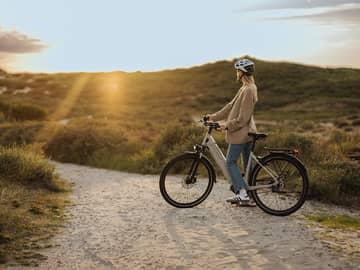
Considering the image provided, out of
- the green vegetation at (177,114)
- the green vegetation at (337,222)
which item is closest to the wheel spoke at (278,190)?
the green vegetation at (337,222)

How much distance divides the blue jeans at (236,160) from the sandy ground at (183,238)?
18.3 inches

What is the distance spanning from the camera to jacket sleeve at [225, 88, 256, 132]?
764cm

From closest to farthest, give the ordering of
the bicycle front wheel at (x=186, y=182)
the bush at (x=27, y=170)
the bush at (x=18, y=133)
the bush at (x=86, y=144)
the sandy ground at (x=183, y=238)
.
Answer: the sandy ground at (x=183, y=238) < the bicycle front wheel at (x=186, y=182) < the bush at (x=27, y=170) < the bush at (x=86, y=144) < the bush at (x=18, y=133)

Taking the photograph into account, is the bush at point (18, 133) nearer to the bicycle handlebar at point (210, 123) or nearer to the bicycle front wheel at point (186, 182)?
the bicycle front wheel at point (186, 182)

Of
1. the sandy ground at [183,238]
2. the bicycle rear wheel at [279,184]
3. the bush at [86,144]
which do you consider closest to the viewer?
the sandy ground at [183,238]

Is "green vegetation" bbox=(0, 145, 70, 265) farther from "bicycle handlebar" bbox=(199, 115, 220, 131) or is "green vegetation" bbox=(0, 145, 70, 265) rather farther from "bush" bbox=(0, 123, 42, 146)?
"bush" bbox=(0, 123, 42, 146)

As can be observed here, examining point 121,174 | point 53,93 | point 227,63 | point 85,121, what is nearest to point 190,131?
point 121,174

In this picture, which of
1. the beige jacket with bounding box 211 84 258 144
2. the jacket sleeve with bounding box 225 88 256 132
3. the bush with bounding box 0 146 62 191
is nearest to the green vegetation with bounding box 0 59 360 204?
the bush with bounding box 0 146 62 191

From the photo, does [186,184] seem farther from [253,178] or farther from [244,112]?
[244,112]

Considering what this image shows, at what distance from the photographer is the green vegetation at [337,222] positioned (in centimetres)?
750

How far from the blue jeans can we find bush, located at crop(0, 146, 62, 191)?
4.11 metres

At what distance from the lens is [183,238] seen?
680 centimetres

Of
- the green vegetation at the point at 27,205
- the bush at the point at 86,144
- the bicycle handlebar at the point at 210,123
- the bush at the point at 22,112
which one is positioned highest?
the bicycle handlebar at the point at 210,123

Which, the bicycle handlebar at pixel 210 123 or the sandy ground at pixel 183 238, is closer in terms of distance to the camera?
the sandy ground at pixel 183 238
